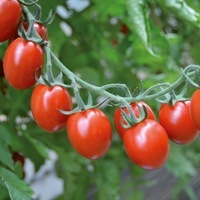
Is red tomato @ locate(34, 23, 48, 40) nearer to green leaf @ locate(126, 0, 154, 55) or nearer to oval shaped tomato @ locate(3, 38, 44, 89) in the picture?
oval shaped tomato @ locate(3, 38, 44, 89)

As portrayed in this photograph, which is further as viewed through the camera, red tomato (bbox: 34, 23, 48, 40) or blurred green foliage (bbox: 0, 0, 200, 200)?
blurred green foliage (bbox: 0, 0, 200, 200)

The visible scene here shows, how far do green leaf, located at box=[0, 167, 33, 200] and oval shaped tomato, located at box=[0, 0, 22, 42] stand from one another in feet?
0.50

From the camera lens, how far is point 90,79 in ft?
2.57

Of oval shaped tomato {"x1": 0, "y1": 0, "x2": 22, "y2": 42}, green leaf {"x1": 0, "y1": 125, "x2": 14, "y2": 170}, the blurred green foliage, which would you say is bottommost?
the blurred green foliage

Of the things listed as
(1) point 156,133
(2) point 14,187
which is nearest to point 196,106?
(1) point 156,133

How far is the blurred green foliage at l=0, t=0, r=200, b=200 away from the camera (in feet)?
1.95

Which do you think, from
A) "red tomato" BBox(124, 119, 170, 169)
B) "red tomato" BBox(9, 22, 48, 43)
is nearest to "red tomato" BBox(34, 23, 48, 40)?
"red tomato" BBox(9, 22, 48, 43)

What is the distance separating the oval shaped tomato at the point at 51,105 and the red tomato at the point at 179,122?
0.07 meters

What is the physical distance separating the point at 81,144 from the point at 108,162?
53 centimetres

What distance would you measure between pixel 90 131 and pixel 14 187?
0.46ft

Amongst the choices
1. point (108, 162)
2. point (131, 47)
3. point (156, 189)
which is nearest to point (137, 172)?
point (108, 162)

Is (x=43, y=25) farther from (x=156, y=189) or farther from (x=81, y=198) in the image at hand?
(x=156, y=189)

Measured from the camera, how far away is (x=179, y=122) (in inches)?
15.3

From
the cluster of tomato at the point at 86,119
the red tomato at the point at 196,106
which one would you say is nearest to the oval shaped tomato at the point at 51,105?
the cluster of tomato at the point at 86,119
